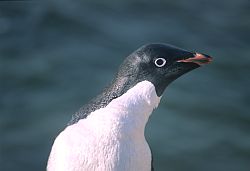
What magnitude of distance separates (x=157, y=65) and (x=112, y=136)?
30cm

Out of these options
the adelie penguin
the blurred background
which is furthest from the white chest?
the blurred background

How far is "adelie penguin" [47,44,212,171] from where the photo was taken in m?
2.26

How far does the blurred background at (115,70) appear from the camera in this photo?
3848 mm

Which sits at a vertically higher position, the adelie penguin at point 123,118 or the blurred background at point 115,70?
the blurred background at point 115,70

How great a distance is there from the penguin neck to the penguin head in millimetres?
32

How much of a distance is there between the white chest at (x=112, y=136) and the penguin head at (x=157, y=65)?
34 mm

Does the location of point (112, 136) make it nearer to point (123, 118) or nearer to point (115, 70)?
point (123, 118)

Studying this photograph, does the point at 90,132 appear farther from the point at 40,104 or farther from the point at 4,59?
the point at 4,59

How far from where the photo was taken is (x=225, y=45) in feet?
15.0

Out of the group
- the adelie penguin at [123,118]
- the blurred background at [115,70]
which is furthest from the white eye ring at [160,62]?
the blurred background at [115,70]

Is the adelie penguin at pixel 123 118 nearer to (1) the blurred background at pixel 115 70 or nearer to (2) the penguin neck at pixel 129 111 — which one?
(2) the penguin neck at pixel 129 111

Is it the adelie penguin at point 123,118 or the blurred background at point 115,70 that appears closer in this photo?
the adelie penguin at point 123,118

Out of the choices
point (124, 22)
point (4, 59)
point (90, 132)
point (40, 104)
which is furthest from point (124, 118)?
point (124, 22)

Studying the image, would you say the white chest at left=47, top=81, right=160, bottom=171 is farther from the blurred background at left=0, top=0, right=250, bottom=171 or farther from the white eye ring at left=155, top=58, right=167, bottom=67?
the blurred background at left=0, top=0, right=250, bottom=171
